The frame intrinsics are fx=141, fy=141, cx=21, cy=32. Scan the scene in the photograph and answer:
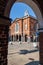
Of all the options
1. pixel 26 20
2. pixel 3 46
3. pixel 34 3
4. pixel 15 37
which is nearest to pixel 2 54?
pixel 3 46

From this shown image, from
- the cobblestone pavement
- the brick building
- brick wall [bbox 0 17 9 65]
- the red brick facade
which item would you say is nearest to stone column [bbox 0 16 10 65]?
brick wall [bbox 0 17 9 65]

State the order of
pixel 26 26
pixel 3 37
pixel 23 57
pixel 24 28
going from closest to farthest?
pixel 3 37 → pixel 23 57 → pixel 26 26 → pixel 24 28

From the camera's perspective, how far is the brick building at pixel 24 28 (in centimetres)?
4147

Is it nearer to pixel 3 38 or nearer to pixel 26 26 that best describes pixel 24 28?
pixel 26 26

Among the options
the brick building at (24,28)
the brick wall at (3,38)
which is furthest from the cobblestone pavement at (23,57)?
the brick building at (24,28)

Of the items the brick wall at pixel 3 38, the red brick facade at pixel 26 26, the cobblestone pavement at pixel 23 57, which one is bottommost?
the cobblestone pavement at pixel 23 57

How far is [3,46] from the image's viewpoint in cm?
371

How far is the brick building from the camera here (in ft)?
136

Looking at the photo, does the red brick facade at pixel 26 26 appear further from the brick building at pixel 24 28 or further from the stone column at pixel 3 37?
the stone column at pixel 3 37

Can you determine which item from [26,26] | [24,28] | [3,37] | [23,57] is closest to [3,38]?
[3,37]

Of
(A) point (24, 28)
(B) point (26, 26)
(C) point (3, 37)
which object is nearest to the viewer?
(C) point (3, 37)

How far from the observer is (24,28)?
43219mm

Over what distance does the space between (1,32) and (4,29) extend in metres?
0.15

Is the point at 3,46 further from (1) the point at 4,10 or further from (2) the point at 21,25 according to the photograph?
(2) the point at 21,25
